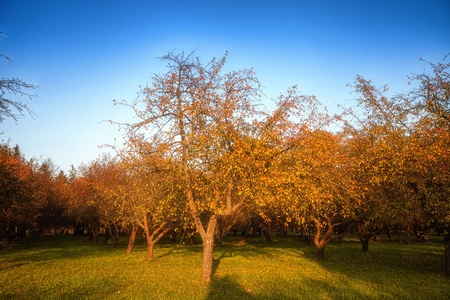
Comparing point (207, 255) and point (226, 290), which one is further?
point (207, 255)

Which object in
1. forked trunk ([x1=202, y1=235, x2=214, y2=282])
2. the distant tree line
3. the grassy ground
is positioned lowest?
the grassy ground

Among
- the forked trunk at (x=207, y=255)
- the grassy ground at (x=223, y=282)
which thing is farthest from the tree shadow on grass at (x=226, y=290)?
the forked trunk at (x=207, y=255)

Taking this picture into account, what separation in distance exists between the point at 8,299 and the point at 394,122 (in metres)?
23.6

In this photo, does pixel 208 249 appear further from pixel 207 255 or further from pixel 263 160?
→ pixel 263 160

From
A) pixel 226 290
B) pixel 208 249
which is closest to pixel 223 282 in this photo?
pixel 226 290

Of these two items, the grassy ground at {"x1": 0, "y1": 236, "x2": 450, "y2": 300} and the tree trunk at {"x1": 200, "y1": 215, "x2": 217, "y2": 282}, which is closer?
the grassy ground at {"x1": 0, "y1": 236, "x2": 450, "y2": 300}

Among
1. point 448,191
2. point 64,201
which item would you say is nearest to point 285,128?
point 448,191

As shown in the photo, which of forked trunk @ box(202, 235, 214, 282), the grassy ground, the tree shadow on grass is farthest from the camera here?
forked trunk @ box(202, 235, 214, 282)

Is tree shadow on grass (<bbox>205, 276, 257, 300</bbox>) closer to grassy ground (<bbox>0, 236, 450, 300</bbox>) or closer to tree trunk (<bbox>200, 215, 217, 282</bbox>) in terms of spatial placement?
grassy ground (<bbox>0, 236, 450, 300</bbox>)

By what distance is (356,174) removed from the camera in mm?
18500

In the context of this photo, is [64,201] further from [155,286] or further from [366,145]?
[366,145]

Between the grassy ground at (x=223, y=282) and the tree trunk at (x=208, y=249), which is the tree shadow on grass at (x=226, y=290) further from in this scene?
the tree trunk at (x=208, y=249)

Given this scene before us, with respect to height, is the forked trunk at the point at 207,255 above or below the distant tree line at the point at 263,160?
below

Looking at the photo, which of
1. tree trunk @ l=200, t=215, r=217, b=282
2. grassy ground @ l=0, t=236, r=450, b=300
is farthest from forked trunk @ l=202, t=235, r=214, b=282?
grassy ground @ l=0, t=236, r=450, b=300
